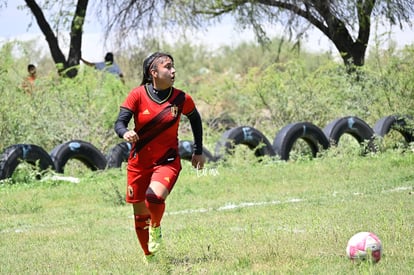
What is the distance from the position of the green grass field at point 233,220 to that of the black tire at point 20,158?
10.4 inches

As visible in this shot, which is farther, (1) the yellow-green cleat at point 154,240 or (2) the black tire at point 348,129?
(2) the black tire at point 348,129

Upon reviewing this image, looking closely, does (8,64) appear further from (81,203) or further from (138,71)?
(138,71)

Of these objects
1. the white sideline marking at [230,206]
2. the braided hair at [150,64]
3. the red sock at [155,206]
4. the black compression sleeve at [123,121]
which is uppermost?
the braided hair at [150,64]

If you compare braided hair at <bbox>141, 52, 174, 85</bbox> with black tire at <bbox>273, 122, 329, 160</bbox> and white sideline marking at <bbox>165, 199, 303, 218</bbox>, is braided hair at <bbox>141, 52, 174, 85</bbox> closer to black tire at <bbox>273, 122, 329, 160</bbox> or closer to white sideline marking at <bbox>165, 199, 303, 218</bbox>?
white sideline marking at <bbox>165, 199, 303, 218</bbox>

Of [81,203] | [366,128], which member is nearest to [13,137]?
[81,203]

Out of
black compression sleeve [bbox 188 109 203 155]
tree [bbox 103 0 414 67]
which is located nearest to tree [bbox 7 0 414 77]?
tree [bbox 103 0 414 67]

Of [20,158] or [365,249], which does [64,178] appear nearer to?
[20,158]

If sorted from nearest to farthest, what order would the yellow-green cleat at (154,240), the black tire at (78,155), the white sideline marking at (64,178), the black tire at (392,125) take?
the yellow-green cleat at (154,240), the white sideline marking at (64,178), the black tire at (78,155), the black tire at (392,125)

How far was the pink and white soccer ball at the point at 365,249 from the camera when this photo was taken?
6.12 m

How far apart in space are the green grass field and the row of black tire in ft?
1.19

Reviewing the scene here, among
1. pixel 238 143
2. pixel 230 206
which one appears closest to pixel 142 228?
pixel 230 206

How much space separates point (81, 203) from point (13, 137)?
4154mm

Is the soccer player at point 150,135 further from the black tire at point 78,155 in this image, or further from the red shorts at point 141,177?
the black tire at point 78,155

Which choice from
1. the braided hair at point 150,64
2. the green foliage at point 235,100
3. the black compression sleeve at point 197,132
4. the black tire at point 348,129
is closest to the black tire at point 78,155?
the green foliage at point 235,100
